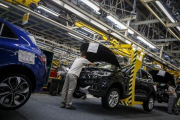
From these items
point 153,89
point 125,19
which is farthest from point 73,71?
point 125,19

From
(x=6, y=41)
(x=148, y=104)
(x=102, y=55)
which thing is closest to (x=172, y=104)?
Answer: (x=148, y=104)

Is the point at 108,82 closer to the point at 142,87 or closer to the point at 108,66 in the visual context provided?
the point at 108,66

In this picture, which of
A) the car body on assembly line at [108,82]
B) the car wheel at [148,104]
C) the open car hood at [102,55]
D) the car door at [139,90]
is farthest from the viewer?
the car wheel at [148,104]

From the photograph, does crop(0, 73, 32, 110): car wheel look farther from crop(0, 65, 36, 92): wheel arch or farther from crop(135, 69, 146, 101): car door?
crop(135, 69, 146, 101): car door

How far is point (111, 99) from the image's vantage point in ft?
13.9

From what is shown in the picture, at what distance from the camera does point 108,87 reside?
4066 mm

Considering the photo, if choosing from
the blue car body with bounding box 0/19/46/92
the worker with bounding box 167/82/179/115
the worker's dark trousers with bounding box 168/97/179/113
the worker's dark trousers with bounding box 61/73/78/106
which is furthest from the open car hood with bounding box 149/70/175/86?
the blue car body with bounding box 0/19/46/92

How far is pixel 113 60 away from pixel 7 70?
2.94m

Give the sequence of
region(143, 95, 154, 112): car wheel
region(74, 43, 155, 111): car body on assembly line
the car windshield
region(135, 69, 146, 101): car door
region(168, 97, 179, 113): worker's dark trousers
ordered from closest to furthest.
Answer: region(74, 43, 155, 111): car body on assembly line < the car windshield < region(135, 69, 146, 101): car door < region(143, 95, 154, 112): car wheel < region(168, 97, 179, 113): worker's dark trousers

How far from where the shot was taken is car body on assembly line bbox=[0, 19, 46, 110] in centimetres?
260

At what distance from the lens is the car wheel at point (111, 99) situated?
13.4 feet

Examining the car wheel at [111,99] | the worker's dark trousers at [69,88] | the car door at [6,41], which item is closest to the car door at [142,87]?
the car wheel at [111,99]

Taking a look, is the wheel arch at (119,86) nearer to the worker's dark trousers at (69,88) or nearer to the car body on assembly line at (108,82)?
the car body on assembly line at (108,82)

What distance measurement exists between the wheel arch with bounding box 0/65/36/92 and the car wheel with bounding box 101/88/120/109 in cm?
188
